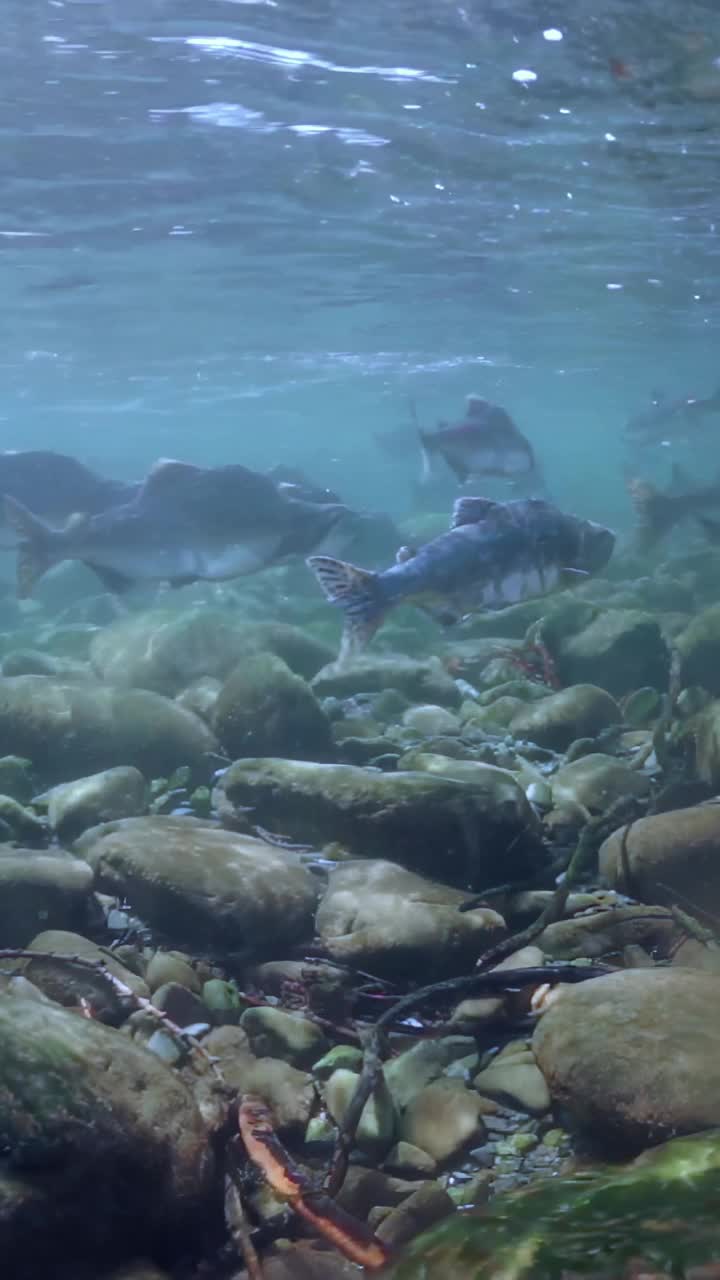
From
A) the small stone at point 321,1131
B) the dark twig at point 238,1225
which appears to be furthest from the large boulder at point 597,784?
the dark twig at point 238,1225

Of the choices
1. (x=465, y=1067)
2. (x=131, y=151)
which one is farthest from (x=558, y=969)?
(x=131, y=151)

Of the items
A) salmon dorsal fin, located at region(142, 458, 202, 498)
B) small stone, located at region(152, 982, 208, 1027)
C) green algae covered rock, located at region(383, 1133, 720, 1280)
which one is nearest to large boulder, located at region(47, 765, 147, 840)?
small stone, located at region(152, 982, 208, 1027)

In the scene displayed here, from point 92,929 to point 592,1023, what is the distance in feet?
8.30

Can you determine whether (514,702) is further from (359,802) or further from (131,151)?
(131,151)

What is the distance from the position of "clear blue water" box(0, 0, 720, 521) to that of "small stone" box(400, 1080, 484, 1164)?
37.0 ft

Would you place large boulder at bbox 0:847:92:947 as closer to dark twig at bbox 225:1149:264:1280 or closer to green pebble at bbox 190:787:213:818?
green pebble at bbox 190:787:213:818

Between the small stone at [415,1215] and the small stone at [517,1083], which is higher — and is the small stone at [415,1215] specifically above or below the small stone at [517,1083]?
above

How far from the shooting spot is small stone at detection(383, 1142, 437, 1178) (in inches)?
129

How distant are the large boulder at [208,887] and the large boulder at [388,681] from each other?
4.06 m

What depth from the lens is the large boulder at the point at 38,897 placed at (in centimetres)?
450

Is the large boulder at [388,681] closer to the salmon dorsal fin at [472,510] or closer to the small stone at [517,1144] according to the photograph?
the salmon dorsal fin at [472,510]

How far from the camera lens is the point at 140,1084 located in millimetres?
3008

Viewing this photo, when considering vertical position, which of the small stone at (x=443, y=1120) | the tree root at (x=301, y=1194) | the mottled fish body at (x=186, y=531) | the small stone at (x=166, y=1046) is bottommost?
the mottled fish body at (x=186, y=531)

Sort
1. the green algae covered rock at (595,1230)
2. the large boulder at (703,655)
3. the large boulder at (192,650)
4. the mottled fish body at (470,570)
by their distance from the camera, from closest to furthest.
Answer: the green algae covered rock at (595,1230) < the mottled fish body at (470,570) < the large boulder at (703,655) < the large boulder at (192,650)
